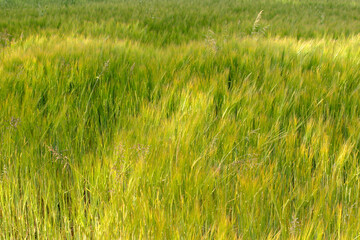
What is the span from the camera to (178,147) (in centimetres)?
102

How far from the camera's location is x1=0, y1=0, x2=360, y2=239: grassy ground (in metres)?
0.84

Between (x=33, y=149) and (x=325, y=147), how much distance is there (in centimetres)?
97

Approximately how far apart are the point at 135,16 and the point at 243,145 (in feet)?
12.0

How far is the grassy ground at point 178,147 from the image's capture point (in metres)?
0.84

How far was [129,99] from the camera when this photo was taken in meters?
1.53

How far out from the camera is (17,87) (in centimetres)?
154

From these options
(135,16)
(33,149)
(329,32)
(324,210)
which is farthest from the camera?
(135,16)

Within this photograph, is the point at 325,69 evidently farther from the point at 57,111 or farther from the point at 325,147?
the point at 57,111

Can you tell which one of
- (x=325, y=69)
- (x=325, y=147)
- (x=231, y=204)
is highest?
(x=325, y=69)

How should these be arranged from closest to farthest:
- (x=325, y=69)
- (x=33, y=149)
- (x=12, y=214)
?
(x=12, y=214)
(x=33, y=149)
(x=325, y=69)

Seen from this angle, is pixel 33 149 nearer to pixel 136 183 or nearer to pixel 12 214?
pixel 12 214

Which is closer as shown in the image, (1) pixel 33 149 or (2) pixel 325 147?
(2) pixel 325 147

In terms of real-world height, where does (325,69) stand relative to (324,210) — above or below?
above

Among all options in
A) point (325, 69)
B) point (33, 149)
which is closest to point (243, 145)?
point (33, 149)
